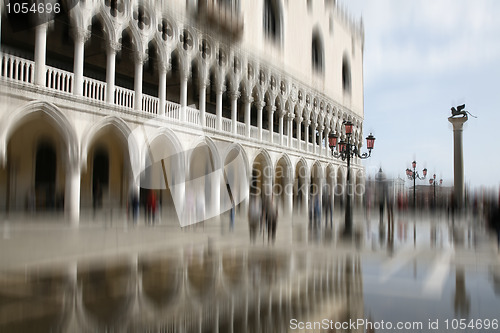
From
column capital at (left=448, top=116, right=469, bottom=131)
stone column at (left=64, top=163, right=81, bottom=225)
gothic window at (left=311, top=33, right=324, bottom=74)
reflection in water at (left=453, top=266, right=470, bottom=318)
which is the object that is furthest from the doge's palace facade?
reflection in water at (left=453, top=266, right=470, bottom=318)

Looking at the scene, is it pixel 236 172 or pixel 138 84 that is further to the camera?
pixel 236 172

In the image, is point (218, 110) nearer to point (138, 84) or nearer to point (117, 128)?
point (138, 84)

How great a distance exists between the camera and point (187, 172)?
1681 cm

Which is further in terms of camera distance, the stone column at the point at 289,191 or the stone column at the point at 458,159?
the stone column at the point at 289,191

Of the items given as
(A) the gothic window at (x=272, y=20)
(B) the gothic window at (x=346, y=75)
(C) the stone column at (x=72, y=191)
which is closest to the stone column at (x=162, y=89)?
(C) the stone column at (x=72, y=191)

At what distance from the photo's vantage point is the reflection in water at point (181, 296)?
418cm

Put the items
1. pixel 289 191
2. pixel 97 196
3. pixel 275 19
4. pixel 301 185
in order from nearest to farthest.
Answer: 1. pixel 97 196
2. pixel 289 191
3. pixel 275 19
4. pixel 301 185

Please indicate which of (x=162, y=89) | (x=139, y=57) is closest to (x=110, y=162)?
(x=162, y=89)

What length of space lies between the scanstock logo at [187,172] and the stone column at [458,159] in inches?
433

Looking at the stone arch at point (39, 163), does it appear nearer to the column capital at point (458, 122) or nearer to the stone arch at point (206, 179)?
the stone arch at point (206, 179)

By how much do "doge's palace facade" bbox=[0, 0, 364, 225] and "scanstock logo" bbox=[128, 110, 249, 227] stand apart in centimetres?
6

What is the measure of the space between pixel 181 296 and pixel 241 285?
1.00 meters

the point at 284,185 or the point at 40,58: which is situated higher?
the point at 40,58

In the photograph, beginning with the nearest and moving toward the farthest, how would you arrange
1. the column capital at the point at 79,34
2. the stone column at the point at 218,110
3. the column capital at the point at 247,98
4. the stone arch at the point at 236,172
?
1. the column capital at the point at 79,34
2. the stone column at the point at 218,110
3. the stone arch at the point at 236,172
4. the column capital at the point at 247,98
